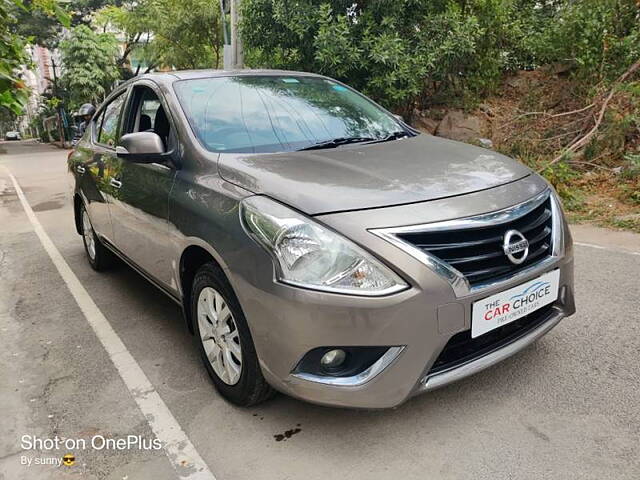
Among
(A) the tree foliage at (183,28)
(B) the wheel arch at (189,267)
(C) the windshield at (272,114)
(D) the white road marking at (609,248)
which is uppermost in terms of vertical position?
(A) the tree foliage at (183,28)

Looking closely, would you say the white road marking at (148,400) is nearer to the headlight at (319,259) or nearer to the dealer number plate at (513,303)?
the headlight at (319,259)

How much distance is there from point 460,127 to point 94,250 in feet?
23.9

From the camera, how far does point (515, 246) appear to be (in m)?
2.29

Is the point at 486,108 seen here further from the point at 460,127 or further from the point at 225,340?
the point at 225,340

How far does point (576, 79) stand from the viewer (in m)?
8.98

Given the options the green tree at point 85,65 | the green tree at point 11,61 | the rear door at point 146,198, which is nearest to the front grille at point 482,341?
the rear door at point 146,198

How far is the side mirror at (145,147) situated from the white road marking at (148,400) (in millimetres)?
1220

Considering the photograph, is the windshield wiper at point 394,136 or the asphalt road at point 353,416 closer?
the asphalt road at point 353,416

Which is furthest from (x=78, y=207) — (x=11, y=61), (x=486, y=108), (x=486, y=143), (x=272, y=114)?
(x=486, y=108)

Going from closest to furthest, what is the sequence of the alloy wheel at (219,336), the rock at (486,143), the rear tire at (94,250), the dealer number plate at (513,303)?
the dealer number plate at (513,303), the alloy wheel at (219,336), the rear tire at (94,250), the rock at (486,143)

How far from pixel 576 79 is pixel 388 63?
3.17m

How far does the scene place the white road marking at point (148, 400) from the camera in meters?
2.30

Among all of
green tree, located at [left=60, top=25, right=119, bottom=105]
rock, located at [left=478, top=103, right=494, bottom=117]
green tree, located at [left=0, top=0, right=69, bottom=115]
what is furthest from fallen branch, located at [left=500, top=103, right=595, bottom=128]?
green tree, located at [left=60, top=25, right=119, bottom=105]

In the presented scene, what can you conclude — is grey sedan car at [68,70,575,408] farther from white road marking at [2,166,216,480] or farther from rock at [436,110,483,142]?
rock at [436,110,483,142]
